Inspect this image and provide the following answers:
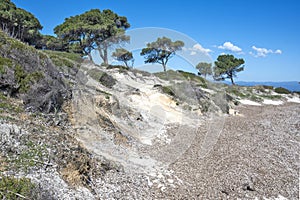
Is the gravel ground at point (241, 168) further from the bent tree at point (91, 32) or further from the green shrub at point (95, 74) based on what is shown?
the bent tree at point (91, 32)

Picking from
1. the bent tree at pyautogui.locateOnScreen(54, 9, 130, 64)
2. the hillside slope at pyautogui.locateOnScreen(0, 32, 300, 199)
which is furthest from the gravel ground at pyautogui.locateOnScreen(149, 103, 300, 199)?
the bent tree at pyautogui.locateOnScreen(54, 9, 130, 64)

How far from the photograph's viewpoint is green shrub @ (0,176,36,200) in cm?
476

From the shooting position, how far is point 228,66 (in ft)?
187

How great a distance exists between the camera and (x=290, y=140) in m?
15.2

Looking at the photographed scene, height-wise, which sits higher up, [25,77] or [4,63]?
[4,63]

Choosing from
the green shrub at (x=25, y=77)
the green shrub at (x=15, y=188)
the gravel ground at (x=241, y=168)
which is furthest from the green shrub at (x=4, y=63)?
the gravel ground at (x=241, y=168)

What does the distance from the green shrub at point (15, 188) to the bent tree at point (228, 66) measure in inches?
2226

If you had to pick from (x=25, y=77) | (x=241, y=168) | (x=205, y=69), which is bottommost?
(x=241, y=168)

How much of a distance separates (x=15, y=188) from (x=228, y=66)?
57.6 metres

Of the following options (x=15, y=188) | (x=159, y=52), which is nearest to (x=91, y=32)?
(x=159, y=52)

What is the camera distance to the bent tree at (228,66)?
57094 mm

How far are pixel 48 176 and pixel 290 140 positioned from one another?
590 inches

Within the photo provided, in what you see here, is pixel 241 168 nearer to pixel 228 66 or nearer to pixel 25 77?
pixel 25 77

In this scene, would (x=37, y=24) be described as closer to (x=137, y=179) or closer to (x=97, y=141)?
(x=97, y=141)
